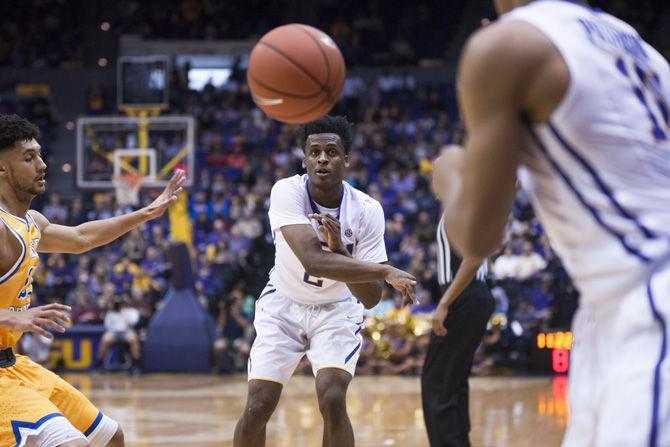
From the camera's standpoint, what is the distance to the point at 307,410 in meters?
9.88

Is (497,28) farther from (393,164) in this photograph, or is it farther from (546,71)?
→ (393,164)

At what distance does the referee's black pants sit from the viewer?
5648mm

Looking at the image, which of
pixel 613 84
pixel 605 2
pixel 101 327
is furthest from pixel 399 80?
pixel 613 84

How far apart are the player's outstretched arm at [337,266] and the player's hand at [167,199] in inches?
26.9

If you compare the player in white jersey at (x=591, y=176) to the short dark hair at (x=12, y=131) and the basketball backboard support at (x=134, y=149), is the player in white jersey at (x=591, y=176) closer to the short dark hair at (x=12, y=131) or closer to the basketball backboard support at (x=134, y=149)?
the short dark hair at (x=12, y=131)

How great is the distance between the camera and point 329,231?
4758 millimetres

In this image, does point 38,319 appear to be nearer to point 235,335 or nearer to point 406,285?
point 406,285

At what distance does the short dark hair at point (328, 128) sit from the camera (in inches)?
211

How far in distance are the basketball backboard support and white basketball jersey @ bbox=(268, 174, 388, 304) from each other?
1094 cm

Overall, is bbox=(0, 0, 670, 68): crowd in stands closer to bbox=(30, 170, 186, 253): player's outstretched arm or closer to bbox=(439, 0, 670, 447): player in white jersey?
bbox=(30, 170, 186, 253): player's outstretched arm

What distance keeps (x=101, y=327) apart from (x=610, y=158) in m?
13.5

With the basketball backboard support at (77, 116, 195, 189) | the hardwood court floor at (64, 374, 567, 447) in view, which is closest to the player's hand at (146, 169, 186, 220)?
the hardwood court floor at (64, 374, 567, 447)

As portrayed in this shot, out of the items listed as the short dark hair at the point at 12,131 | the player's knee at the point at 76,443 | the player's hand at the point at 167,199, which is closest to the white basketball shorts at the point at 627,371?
the player's knee at the point at 76,443

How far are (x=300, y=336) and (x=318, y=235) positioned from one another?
0.56m
